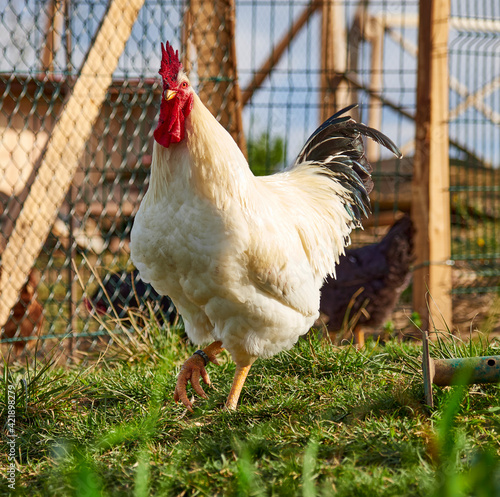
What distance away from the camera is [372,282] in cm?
512

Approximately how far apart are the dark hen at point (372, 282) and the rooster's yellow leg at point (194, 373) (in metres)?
2.22

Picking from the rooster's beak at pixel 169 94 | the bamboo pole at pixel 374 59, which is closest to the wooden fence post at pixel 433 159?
the bamboo pole at pixel 374 59

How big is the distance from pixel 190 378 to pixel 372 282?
2639 mm

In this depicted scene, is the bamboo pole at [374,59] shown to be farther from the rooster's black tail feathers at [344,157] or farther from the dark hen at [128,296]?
the rooster's black tail feathers at [344,157]

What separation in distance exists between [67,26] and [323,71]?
2.22 meters

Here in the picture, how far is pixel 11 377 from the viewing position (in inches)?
124

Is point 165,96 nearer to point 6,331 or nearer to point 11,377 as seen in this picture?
point 11,377

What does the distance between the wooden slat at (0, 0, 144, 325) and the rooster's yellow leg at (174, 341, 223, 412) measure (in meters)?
1.77

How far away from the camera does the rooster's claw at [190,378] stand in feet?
9.25

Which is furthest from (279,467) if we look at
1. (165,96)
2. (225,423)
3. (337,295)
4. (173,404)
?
(337,295)

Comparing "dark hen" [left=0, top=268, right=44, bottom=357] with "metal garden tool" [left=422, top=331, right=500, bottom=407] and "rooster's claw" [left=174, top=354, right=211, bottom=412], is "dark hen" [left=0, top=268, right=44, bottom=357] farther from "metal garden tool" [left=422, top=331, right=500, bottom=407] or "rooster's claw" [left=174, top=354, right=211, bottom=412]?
"metal garden tool" [left=422, top=331, right=500, bottom=407]

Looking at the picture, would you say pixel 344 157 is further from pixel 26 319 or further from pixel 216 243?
pixel 26 319

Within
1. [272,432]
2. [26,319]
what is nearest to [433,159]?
[272,432]

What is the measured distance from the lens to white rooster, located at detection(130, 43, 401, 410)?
2.50 meters
